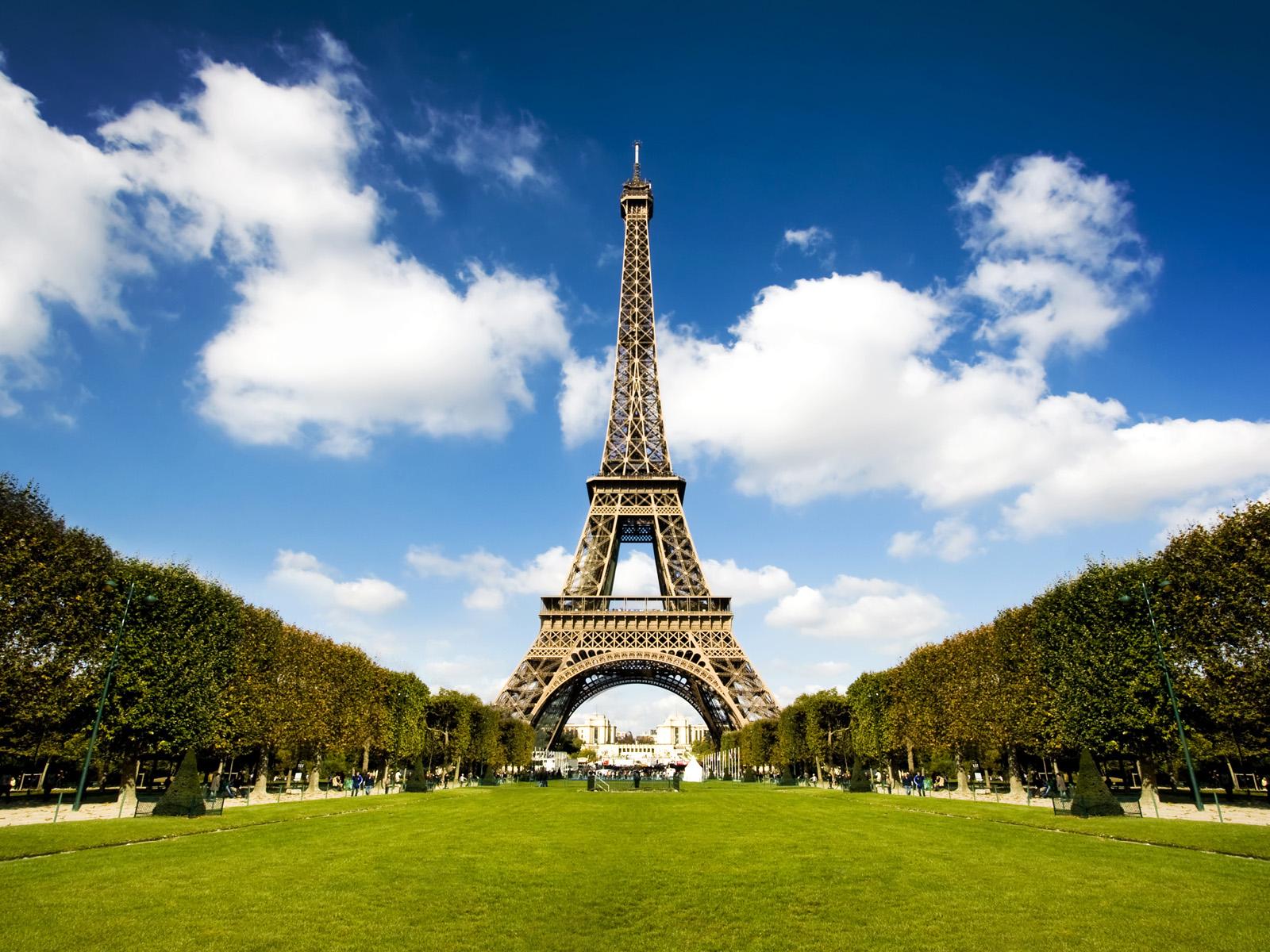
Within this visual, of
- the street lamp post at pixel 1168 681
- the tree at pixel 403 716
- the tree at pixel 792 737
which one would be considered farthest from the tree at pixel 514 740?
the street lamp post at pixel 1168 681

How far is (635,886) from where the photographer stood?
13500 millimetres

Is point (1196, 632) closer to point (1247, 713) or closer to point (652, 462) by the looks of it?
point (1247, 713)

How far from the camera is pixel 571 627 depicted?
67.7 metres

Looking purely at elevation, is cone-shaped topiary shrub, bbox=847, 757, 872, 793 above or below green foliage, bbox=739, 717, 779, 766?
below

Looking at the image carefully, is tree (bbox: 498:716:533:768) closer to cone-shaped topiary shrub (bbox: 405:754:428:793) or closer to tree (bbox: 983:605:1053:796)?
cone-shaped topiary shrub (bbox: 405:754:428:793)

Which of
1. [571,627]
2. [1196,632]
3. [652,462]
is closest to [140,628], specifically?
[571,627]

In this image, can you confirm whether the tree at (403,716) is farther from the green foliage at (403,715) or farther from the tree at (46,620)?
the tree at (46,620)

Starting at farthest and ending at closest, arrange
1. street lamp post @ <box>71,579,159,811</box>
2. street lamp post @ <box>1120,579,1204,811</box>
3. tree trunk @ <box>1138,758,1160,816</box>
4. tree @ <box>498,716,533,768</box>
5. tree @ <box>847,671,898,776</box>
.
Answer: tree @ <box>498,716,533,768</box>
tree @ <box>847,671,898,776</box>
tree trunk @ <box>1138,758,1160,816</box>
street lamp post @ <box>1120,579,1204,811</box>
street lamp post @ <box>71,579,159,811</box>

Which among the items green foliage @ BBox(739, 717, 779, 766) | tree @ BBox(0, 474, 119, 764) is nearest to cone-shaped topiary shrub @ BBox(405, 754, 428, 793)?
tree @ BBox(0, 474, 119, 764)

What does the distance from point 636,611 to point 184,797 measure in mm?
44748

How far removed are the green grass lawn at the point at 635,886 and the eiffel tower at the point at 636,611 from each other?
135 feet

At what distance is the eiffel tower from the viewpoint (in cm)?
6562

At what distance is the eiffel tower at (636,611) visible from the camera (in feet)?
215

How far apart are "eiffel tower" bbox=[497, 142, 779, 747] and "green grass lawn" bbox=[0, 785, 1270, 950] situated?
135ft
